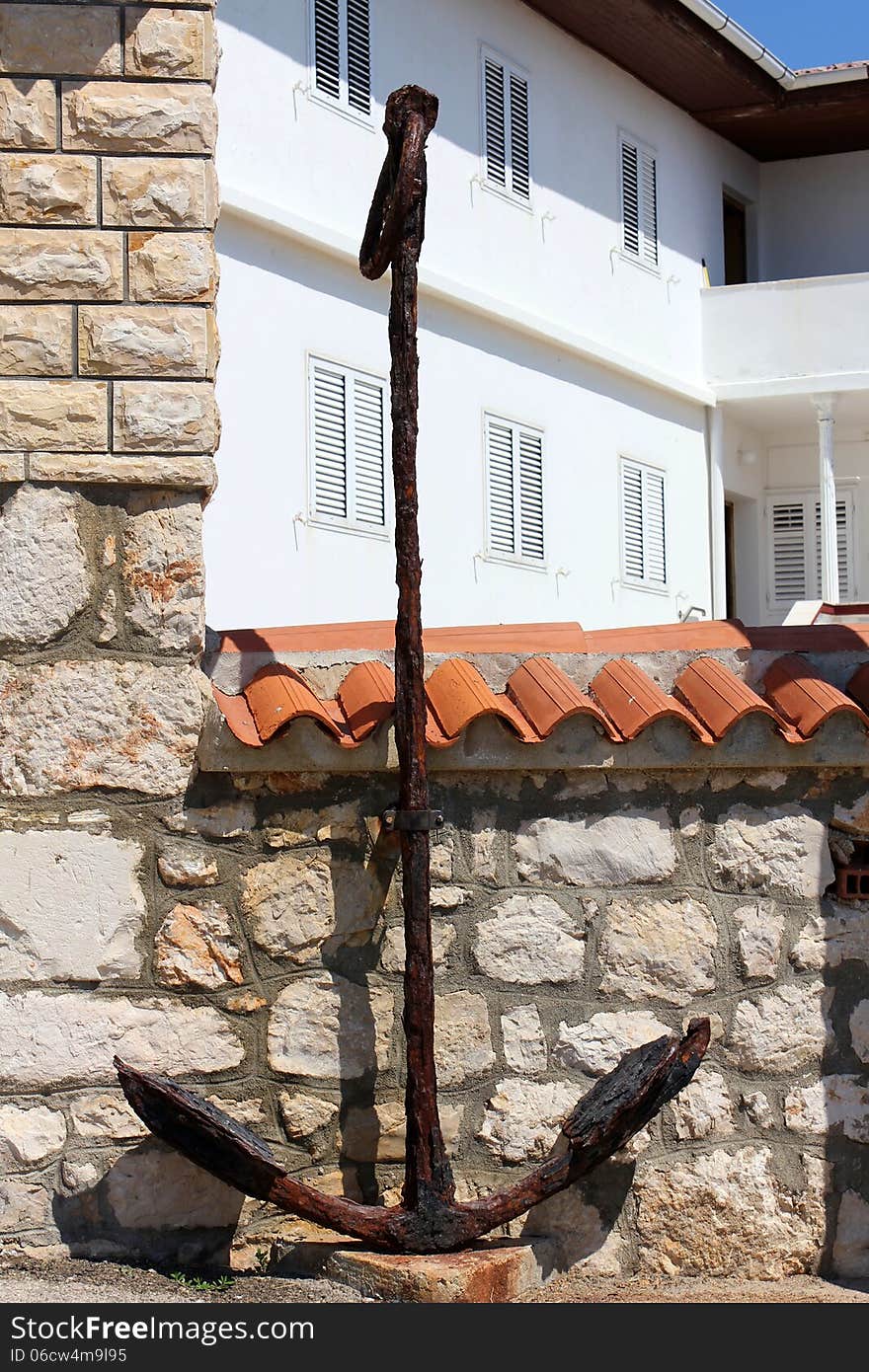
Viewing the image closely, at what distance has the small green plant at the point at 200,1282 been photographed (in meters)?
3.44

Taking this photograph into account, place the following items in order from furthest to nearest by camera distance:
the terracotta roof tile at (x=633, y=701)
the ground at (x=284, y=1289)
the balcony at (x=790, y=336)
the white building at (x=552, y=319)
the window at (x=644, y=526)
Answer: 1. the balcony at (x=790, y=336)
2. the window at (x=644, y=526)
3. the white building at (x=552, y=319)
4. the terracotta roof tile at (x=633, y=701)
5. the ground at (x=284, y=1289)

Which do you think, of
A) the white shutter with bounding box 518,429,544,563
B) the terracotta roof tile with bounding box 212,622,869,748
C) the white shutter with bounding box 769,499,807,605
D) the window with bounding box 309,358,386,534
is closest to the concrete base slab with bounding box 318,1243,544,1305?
the terracotta roof tile with bounding box 212,622,869,748

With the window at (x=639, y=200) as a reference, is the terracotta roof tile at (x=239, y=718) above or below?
below

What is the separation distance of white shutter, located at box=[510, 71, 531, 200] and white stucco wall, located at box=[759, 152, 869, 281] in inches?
203

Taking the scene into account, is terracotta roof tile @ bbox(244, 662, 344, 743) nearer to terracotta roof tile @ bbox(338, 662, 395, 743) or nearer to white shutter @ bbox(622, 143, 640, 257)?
terracotta roof tile @ bbox(338, 662, 395, 743)

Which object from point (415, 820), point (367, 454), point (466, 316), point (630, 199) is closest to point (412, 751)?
point (415, 820)

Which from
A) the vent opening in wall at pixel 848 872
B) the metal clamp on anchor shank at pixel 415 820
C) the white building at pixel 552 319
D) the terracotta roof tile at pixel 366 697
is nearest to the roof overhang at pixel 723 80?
the white building at pixel 552 319

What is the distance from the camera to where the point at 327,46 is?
36.6 feet

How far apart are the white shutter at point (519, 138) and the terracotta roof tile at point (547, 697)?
1033 centimetres

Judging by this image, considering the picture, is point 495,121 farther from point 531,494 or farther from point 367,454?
point 367,454

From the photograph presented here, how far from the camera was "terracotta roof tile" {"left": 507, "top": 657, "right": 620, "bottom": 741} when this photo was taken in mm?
3680

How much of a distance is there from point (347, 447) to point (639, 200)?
5.76m

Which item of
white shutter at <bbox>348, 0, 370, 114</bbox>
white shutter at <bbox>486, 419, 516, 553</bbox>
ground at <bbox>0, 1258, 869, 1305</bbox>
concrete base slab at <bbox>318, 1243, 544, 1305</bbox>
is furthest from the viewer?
white shutter at <bbox>486, 419, 516, 553</bbox>

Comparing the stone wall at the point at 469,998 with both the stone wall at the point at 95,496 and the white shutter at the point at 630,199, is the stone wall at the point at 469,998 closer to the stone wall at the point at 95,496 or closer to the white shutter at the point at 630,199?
the stone wall at the point at 95,496
